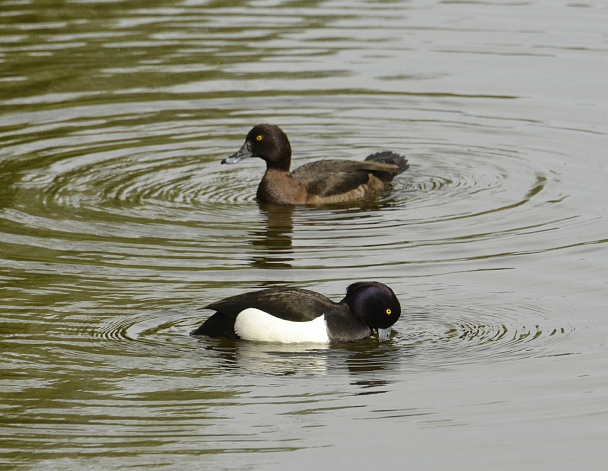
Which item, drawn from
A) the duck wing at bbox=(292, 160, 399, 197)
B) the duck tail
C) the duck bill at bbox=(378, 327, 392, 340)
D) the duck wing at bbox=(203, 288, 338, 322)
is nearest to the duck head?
the duck wing at bbox=(292, 160, 399, 197)

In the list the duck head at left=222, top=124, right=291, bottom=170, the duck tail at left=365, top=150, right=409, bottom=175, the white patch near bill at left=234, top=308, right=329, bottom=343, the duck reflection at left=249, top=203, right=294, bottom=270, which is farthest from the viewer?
the duck tail at left=365, top=150, right=409, bottom=175

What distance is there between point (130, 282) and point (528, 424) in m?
4.35

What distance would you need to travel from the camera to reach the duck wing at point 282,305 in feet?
35.5

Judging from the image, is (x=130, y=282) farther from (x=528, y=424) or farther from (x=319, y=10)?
(x=319, y=10)

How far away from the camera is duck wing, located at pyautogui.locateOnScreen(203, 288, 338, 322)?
1081 cm

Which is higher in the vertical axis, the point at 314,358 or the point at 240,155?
the point at 240,155

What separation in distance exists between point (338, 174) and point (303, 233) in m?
1.72

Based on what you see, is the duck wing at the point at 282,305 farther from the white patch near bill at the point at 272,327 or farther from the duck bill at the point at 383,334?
the duck bill at the point at 383,334

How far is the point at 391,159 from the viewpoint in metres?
16.8

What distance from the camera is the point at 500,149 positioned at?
688 inches

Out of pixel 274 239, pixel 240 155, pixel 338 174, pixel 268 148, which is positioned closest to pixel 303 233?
pixel 274 239

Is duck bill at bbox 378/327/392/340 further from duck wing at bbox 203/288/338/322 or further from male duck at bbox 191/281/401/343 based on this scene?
duck wing at bbox 203/288/338/322

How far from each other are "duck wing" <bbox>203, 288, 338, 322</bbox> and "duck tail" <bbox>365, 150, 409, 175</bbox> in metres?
5.88

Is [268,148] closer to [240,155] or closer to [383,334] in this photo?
[240,155]
